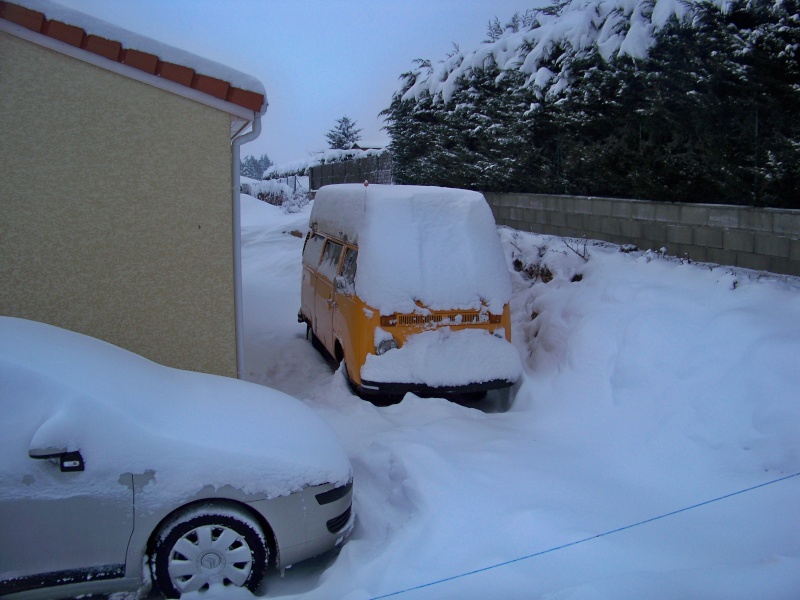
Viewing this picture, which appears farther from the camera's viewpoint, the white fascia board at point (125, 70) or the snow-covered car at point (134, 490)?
the white fascia board at point (125, 70)

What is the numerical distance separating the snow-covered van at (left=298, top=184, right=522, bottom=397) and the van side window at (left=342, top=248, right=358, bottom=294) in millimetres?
14

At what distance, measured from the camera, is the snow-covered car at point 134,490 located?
338 cm

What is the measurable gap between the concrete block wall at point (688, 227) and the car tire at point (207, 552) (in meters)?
5.92

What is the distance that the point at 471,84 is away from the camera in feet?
45.8

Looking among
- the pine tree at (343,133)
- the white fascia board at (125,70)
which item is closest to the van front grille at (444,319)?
the white fascia board at (125,70)

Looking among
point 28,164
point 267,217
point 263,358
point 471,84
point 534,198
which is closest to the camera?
point 28,164

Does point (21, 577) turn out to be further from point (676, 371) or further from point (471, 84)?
point (471, 84)

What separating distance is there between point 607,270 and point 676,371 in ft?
8.11

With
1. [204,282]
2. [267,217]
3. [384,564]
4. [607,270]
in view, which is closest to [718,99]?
[607,270]

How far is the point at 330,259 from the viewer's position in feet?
25.7

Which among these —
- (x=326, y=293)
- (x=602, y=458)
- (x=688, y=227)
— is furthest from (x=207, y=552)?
(x=688, y=227)

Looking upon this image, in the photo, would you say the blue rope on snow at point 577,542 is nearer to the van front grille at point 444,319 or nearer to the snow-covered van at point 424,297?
the snow-covered van at point 424,297

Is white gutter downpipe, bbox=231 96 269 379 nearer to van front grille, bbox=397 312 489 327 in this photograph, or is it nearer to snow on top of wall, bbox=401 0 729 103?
van front grille, bbox=397 312 489 327

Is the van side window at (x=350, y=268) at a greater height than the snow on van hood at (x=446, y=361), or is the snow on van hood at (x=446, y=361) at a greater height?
the van side window at (x=350, y=268)
